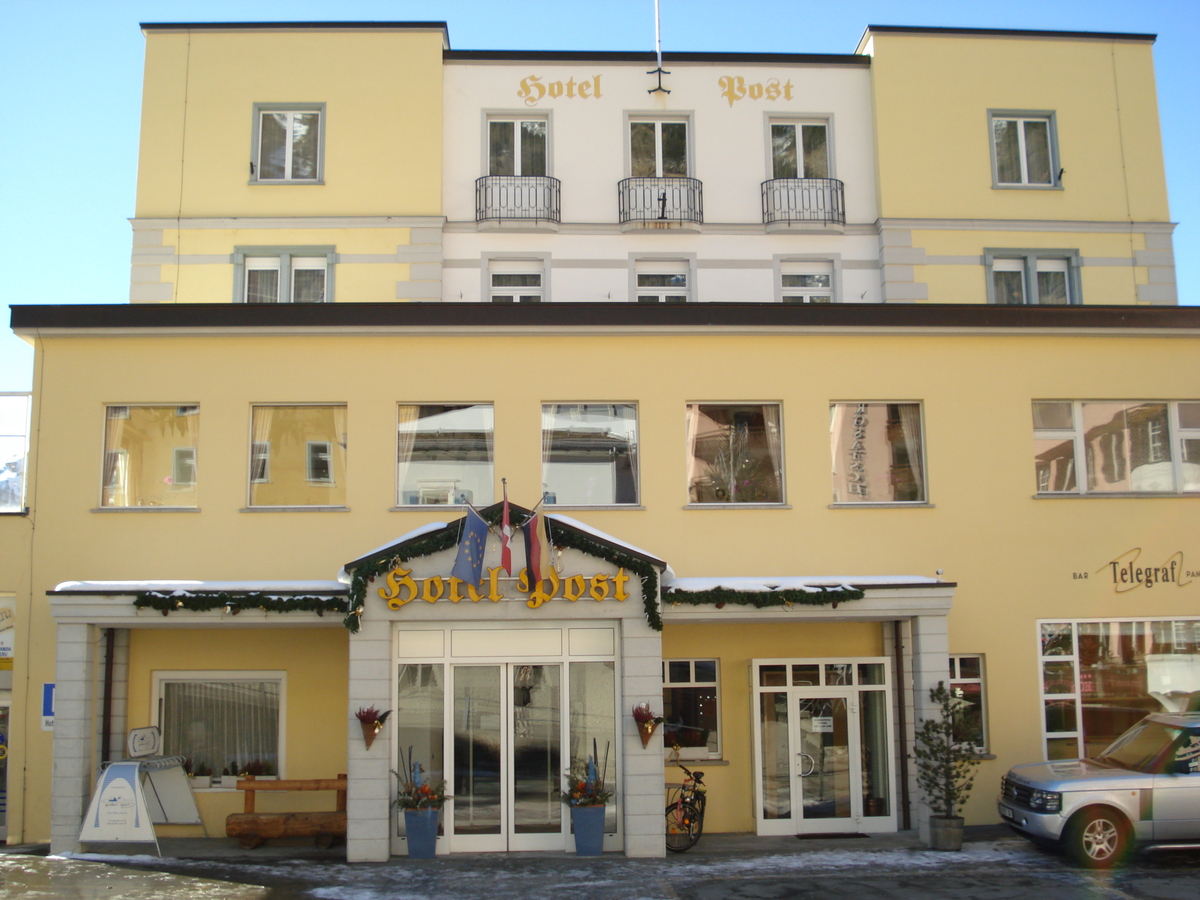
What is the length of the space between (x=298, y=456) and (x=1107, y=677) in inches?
473

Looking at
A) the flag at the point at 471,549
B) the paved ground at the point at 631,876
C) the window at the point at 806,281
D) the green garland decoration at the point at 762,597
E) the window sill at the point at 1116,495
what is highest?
the window at the point at 806,281

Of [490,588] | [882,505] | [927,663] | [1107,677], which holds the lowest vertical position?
[1107,677]

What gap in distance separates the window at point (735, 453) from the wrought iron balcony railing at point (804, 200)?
524cm

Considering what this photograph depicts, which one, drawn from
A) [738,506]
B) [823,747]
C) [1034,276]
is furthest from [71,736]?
[1034,276]

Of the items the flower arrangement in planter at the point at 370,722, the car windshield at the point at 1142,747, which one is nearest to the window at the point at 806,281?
the car windshield at the point at 1142,747

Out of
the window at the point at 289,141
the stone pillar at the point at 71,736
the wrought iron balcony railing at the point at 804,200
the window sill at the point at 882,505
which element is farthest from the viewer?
the wrought iron balcony railing at the point at 804,200

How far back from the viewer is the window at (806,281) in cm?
1908

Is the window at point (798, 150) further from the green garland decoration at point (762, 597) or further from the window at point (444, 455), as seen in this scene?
the green garland decoration at point (762, 597)

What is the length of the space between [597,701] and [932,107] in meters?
12.6

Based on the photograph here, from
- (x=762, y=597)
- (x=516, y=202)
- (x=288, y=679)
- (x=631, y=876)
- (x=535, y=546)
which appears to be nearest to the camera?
(x=631, y=876)

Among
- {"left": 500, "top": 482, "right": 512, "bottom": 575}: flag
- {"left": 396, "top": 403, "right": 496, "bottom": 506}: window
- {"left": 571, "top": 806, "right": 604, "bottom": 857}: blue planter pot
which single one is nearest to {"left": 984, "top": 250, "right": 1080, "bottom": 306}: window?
{"left": 396, "top": 403, "right": 496, "bottom": 506}: window

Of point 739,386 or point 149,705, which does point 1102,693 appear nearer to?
point 739,386

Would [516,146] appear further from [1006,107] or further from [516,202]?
[1006,107]

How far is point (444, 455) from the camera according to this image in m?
14.9
